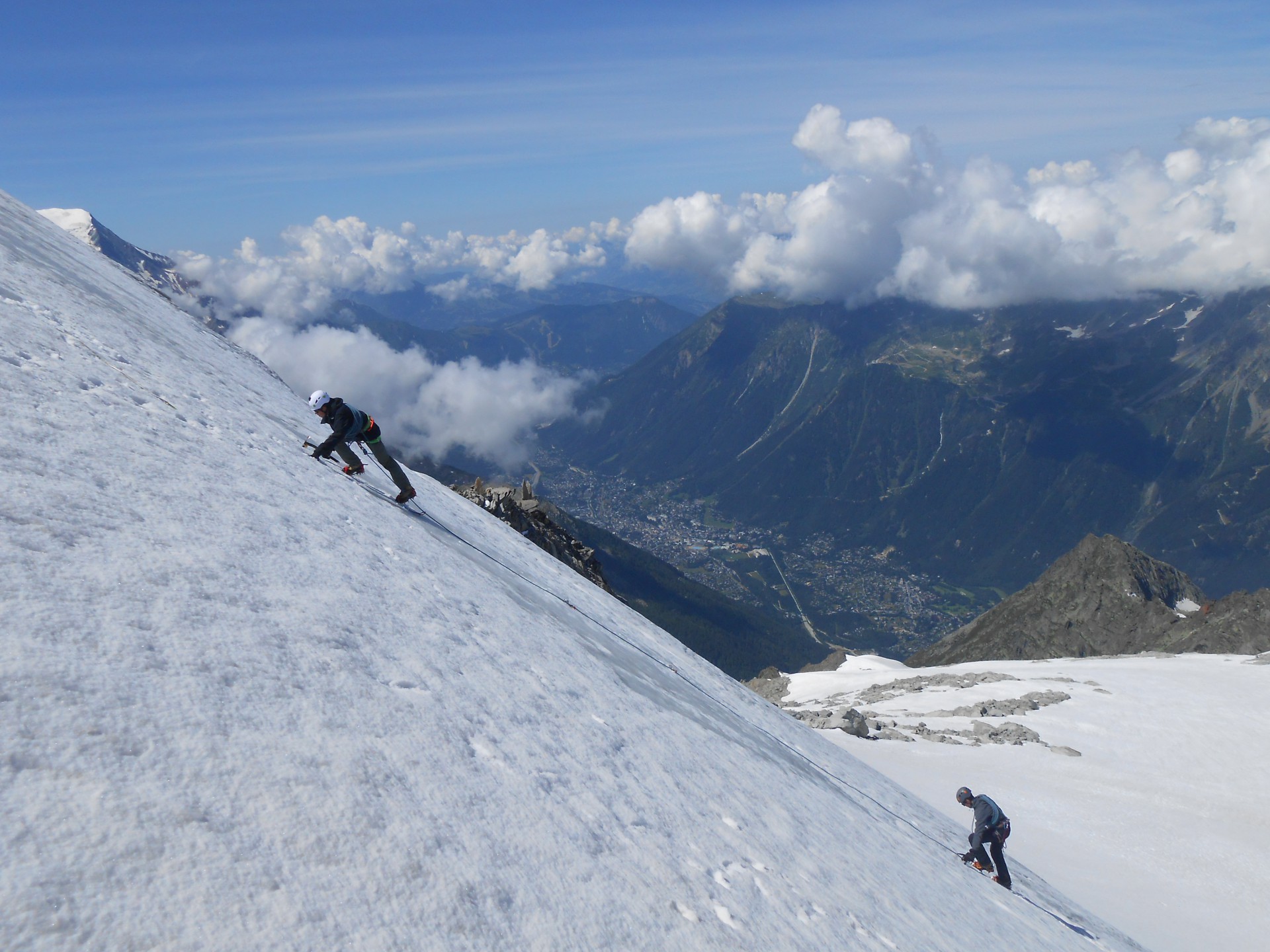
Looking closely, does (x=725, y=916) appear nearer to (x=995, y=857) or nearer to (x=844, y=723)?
(x=995, y=857)

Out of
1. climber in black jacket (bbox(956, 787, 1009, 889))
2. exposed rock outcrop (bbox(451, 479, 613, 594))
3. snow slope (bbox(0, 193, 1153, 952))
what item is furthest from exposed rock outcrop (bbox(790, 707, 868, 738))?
snow slope (bbox(0, 193, 1153, 952))

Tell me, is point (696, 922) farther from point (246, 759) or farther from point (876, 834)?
point (876, 834)

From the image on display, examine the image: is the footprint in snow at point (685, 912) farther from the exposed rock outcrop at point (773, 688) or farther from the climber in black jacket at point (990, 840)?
the exposed rock outcrop at point (773, 688)

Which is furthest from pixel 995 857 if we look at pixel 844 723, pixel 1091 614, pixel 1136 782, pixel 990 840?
pixel 1091 614

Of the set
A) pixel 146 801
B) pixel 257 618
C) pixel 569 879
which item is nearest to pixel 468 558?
pixel 257 618

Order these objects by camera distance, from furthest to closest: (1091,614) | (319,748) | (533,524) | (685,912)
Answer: (1091,614)
(533,524)
(685,912)
(319,748)

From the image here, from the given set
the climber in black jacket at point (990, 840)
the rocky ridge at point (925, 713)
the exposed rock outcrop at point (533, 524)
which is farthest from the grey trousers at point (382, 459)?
the rocky ridge at point (925, 713)
